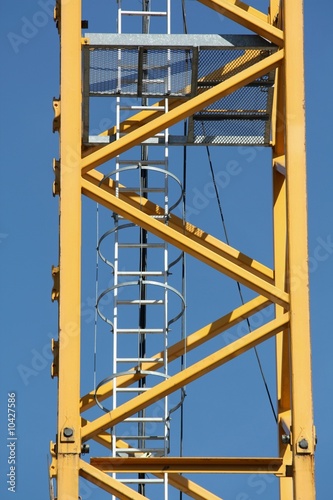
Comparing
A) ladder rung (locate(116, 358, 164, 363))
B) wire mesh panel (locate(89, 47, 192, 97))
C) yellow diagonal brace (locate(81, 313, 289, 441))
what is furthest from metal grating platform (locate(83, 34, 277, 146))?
yellow diagonal brace (locate(81, 313, 289, 441))

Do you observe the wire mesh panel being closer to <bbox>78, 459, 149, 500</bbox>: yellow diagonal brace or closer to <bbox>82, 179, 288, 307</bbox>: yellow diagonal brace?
<bbox>82, 179, 288, 307</bbox>: yellow diagonal brace

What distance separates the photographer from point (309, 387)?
1633cm

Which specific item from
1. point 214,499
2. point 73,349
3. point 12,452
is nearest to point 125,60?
point 73,349

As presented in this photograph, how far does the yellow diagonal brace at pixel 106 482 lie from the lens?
53.1 ft

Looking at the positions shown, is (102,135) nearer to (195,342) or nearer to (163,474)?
(195,342)

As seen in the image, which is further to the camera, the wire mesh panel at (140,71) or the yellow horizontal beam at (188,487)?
the wire mesh panel at (140,71)

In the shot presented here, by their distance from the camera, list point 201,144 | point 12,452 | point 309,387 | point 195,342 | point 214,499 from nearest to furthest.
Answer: point 309,387
point 214,499
point 195,342
point 201,144
point 12,452

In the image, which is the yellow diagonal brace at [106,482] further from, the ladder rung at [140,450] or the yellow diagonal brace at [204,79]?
the yellow diagonal brace at [204,79]

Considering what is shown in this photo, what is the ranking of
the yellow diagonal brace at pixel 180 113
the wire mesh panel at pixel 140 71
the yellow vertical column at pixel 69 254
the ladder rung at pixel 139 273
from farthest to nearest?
the wire mesh panel at pixel 140 71 < the ladder rung at pixel 139 273 < the yellow diagonal brace at pixel 180 113 < the yellow vertical column at pixel 69 254

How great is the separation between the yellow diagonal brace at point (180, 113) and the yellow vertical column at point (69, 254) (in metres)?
0.25

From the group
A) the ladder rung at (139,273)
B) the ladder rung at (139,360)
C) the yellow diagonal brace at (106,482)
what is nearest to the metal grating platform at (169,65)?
the ladder rung at (139,273)

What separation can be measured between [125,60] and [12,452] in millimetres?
7240

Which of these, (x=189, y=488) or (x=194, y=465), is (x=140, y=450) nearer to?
(x=189, y=488)

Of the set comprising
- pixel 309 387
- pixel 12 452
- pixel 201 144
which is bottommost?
pixel 12 452
